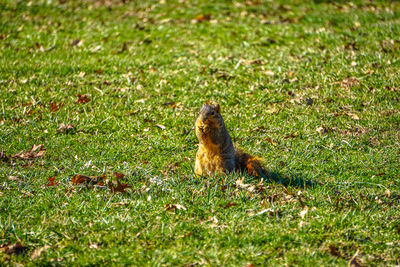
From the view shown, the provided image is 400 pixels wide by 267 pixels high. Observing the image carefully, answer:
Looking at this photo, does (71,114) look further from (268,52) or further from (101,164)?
(268,52)

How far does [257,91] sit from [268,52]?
4.79 feet

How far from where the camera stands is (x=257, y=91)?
6988 millimetres

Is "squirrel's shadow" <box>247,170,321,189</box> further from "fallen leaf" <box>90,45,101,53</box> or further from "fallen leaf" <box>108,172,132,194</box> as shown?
"fallen leaf" <box>90,45,101,53</box>

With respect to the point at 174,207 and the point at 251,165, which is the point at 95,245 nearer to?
the point at 174,207

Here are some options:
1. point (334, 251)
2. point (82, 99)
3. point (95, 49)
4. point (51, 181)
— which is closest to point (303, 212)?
point (334, 251)

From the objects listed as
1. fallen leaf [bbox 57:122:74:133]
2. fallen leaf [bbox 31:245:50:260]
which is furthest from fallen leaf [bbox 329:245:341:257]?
fallen leaf [bbox 57:122:74:133]

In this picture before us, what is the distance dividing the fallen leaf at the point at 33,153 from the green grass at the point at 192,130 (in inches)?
3.6

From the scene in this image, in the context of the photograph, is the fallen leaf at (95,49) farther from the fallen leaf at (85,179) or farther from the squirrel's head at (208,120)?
the squirrel's head at (208,120)

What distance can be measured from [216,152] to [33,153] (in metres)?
2.34

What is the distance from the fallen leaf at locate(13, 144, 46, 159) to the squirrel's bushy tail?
7.70 feet

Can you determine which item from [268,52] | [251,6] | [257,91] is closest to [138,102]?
[257,91]

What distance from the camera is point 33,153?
5.38 metres

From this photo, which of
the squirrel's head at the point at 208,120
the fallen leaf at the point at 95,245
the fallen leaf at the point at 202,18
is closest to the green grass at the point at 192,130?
the fallen leaf at the point at 95,245

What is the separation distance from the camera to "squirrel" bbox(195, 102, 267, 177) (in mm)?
4234
